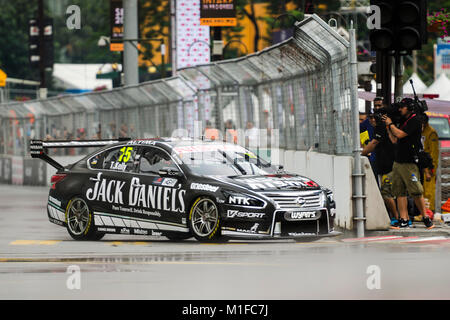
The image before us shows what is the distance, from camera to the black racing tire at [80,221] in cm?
1586

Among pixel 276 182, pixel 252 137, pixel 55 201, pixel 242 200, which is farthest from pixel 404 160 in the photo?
pixel 252 137

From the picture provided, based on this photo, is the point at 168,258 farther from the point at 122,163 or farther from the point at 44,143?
the point at 44,143

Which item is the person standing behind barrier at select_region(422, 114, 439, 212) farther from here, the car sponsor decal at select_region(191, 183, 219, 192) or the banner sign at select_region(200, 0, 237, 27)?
the banner sign at select_region(200, 0, 237, 27)

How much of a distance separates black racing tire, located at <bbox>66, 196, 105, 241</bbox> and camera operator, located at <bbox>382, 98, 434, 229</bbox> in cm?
399

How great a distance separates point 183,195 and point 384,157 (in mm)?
3377

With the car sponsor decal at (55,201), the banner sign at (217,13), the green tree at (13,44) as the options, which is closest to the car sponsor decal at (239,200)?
the car sponsor decal at (55,201)

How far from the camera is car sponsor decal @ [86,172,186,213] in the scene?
14773 mm

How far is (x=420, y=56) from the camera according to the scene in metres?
68.6

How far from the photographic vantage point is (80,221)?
16016mm

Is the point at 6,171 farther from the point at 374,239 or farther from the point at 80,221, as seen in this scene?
the point at 374,239

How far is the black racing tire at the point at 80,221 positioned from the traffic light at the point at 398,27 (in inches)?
173

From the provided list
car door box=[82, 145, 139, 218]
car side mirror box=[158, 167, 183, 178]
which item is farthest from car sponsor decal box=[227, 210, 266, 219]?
car door box=[82, 145, 139, 218]

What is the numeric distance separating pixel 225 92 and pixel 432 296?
1526cm

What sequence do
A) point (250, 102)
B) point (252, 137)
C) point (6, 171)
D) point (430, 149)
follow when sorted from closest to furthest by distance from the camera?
point (430, 149), point (252, 137), point (250, 102), point (6, 171)
